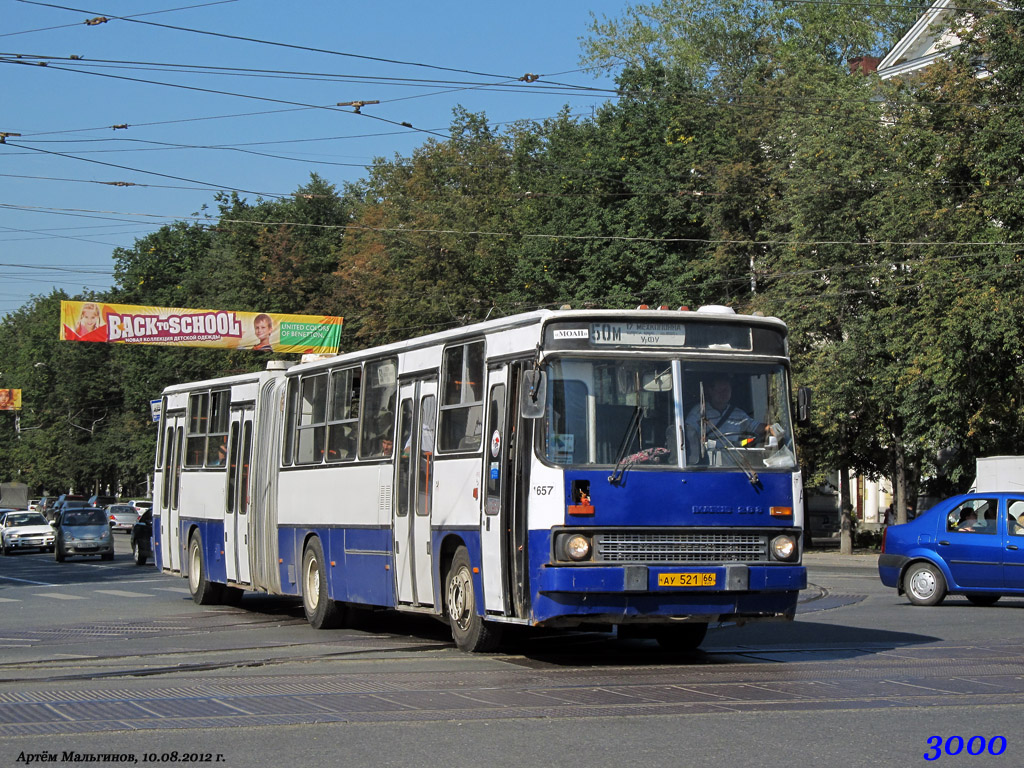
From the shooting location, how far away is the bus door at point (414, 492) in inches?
572

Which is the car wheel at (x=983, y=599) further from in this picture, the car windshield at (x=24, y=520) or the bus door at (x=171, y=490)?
the car windshield at (x=24, y=520)

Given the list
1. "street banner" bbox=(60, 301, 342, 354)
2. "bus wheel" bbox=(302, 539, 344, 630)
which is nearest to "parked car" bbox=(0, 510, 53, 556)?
"street banner" bbox=(60, 301, 342, 354)

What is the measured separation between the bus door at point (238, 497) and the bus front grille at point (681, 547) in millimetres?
9108

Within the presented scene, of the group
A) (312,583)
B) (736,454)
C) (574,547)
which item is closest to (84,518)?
(312,583)

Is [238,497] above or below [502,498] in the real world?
above

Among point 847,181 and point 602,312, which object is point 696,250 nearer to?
point 847,181

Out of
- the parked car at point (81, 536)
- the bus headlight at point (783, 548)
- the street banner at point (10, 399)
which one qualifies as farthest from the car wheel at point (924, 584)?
the street banner at point (10, 399)

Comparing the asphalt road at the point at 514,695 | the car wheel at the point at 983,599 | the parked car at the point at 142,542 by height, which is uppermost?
the parked car at the point at 142,542

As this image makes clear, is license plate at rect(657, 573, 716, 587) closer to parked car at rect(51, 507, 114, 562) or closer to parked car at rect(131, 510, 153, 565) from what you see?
parked car at rect(131, 510, 153, 565)

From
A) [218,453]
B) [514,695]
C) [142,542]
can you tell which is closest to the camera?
[514,695]

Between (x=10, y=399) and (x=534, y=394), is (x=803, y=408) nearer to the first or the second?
(x=534, y=394)

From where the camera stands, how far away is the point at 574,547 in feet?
39.0

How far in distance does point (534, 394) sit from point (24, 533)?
1702 inches

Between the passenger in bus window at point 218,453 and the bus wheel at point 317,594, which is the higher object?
the passenger in bus window at point 218,453
